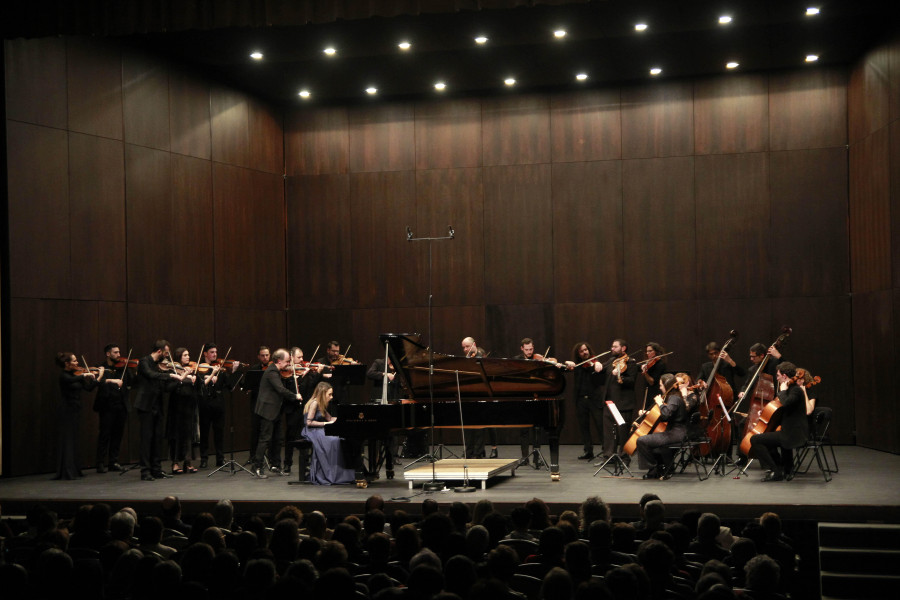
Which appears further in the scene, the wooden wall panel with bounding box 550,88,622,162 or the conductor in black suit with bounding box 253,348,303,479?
the wooden wall panel with bounding box 550,88,622,162

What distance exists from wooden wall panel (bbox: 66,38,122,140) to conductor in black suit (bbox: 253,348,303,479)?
163 inches

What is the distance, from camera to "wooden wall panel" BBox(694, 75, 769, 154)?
46.1 ft

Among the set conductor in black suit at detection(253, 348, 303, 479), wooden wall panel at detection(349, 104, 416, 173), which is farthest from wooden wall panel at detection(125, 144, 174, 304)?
wooden wall panel at detection(349, 104, 416, 173)

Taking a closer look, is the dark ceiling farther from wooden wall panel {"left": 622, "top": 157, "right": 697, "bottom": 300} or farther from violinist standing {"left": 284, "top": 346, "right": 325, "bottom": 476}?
violinist standing {"left": 284, "top": 346, "right": 325, "bottom": 476}

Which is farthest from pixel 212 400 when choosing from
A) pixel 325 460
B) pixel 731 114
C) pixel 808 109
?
pixel 808 109

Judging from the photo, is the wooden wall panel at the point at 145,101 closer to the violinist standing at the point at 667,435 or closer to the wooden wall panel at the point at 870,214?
the violinist standing at the point at 667,435

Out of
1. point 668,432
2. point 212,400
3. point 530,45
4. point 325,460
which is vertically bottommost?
point 325,460

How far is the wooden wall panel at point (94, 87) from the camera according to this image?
1200cm

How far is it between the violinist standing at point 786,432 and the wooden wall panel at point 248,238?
820cm

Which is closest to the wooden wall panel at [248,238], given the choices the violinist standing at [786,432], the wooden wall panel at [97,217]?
the wooden wall panel at [97,217]

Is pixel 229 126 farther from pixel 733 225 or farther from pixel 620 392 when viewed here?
pixel 733 225

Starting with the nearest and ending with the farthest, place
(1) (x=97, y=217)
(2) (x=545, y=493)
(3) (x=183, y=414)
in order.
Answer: (2) (x=545, y=493)
(3) (x=183, y=414)
(1) (x=97, y=217)

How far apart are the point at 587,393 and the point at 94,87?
25.1ft

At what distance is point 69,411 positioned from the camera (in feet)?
35.5
